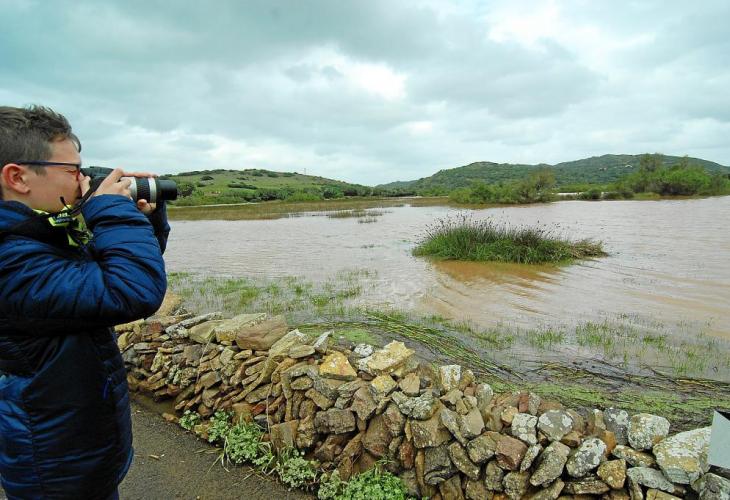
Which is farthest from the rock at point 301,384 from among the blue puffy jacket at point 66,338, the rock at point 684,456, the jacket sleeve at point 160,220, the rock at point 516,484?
the rock at point 684,456

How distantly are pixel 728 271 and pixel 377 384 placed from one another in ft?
36.6

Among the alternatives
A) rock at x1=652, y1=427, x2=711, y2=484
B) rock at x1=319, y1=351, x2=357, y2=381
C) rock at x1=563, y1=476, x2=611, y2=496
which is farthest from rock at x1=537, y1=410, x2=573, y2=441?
rock at x1=319, y1=351, x2=357, y2=381

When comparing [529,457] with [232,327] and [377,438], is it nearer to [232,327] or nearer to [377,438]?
[377,438]

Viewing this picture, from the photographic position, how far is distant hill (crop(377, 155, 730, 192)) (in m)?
95.9

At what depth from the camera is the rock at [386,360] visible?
3504mm

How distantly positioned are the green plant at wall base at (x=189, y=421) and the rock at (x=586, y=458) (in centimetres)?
322

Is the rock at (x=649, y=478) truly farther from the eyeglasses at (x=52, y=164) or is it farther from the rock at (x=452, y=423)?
the eyeglasses at (x=52, y=164)

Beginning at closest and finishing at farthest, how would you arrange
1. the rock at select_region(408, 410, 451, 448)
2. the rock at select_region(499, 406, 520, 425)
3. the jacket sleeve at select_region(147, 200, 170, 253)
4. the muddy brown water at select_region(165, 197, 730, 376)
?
the jacket sleeve at select_region(147, 200, 170, 253)
the rock at select_region(408, 410, 451, 448)
the rock at select_region(499, 406, 520, 425)
the muddy brown water at select_region(165, 197, 730, 376)

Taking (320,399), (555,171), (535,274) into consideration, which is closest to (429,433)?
(320,399)

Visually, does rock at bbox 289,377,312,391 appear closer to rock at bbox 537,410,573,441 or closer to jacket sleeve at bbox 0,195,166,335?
rock at bbox 537,410,573,441

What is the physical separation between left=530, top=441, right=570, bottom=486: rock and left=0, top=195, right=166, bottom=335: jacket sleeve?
248 cm

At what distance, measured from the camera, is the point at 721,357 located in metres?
5.16

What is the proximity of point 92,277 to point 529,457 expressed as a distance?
105 inches

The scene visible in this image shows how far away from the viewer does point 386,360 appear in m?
3.60
